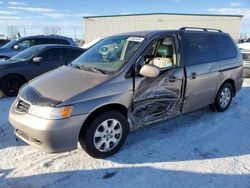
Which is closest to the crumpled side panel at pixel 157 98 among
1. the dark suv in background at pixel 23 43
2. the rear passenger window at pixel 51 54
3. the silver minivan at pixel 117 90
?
the silver minivan at pixel 117 90

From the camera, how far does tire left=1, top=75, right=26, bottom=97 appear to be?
743 cm

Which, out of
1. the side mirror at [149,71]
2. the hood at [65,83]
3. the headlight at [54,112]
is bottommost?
the headlight at [54,112]

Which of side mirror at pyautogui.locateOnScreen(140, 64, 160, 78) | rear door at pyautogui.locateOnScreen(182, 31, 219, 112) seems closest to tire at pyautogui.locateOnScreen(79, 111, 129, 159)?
side mirror at pyautogui.locateOnScreen(140, 64, 160, 78)

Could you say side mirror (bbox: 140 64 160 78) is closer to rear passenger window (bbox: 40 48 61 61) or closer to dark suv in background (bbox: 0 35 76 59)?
rear passenger window (bbox: 40 48 61 61)

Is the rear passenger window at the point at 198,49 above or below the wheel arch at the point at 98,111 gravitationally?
above

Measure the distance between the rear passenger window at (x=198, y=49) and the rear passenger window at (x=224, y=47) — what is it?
18cm

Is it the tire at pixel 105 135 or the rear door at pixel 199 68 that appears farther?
the rear door at pixel 199 68

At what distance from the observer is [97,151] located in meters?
3.82

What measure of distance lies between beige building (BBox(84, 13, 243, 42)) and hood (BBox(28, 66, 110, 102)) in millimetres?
32173

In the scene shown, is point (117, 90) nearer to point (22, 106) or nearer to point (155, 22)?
point (22, 106)

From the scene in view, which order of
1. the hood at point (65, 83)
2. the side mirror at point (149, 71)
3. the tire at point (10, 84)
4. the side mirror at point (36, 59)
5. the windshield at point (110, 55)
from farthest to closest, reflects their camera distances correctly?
the side mirror at point (36, 59), the tire at point (10, 84), the windshield at point (110, 55), the side mirror at point (149, 71), the hood at point (65, 83)

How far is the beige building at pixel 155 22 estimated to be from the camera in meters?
35.1

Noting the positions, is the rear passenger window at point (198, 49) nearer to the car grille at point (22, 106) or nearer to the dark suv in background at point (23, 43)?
the car grille at point (22, 106)

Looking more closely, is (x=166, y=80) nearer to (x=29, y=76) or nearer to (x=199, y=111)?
(x=199, y=111)
